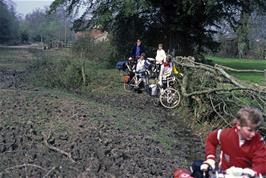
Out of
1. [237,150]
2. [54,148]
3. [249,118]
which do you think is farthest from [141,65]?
[249,118]

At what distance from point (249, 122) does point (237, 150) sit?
52 centimetres

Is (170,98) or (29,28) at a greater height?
(29,28)

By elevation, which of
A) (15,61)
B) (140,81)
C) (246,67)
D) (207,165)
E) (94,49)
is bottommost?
(246,67)

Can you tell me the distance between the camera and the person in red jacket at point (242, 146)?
500cm

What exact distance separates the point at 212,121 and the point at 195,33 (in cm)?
1948

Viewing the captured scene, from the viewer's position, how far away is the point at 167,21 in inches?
1289

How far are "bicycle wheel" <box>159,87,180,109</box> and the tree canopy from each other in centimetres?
1407

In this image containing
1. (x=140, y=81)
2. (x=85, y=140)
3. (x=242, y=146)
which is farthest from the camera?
(x=140, y=81)

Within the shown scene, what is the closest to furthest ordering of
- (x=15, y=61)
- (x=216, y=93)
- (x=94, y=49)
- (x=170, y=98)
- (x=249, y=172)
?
(x=249, y=172) → (x=216, y=93) → (x=170, y=98) → (x=94, y=49) → (x=15, y=61)

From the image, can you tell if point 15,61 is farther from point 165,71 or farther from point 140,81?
point 165,71

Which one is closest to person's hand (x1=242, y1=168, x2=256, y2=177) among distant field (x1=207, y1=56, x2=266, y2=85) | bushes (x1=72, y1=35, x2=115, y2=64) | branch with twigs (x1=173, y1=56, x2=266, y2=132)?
branch with twigs (x1=173, y1=56, x2=266, y2=132)

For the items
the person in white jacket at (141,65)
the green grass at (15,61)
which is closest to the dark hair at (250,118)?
the person in white jacket at (141,65)

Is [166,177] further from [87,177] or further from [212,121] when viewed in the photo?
[212,121]

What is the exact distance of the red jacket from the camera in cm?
519
